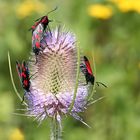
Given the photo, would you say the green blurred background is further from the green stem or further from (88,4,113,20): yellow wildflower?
the green stem

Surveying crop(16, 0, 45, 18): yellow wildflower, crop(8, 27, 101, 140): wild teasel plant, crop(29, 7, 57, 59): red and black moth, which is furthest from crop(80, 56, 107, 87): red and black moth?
crop(16, 0, 45, 18): yellow wildflower

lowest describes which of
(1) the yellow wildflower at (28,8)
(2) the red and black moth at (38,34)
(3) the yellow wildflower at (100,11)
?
(2) the red and black moth at (38,34)

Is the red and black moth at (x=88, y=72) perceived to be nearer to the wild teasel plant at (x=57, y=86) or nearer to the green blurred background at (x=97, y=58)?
the wild teasel plant at (x=57, y=86)

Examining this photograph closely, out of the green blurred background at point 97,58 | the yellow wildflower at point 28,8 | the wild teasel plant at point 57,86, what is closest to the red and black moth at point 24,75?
the wild teasel plant at point 57,86

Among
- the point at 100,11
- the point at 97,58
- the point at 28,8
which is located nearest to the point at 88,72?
the point at 97,58

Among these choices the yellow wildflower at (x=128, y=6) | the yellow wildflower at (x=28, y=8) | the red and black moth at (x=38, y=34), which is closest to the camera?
the red and black moth at (x=38, y=34)

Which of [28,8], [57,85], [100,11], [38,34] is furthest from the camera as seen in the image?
[28,8]

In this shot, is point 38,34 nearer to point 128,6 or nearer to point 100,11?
point 128,6
